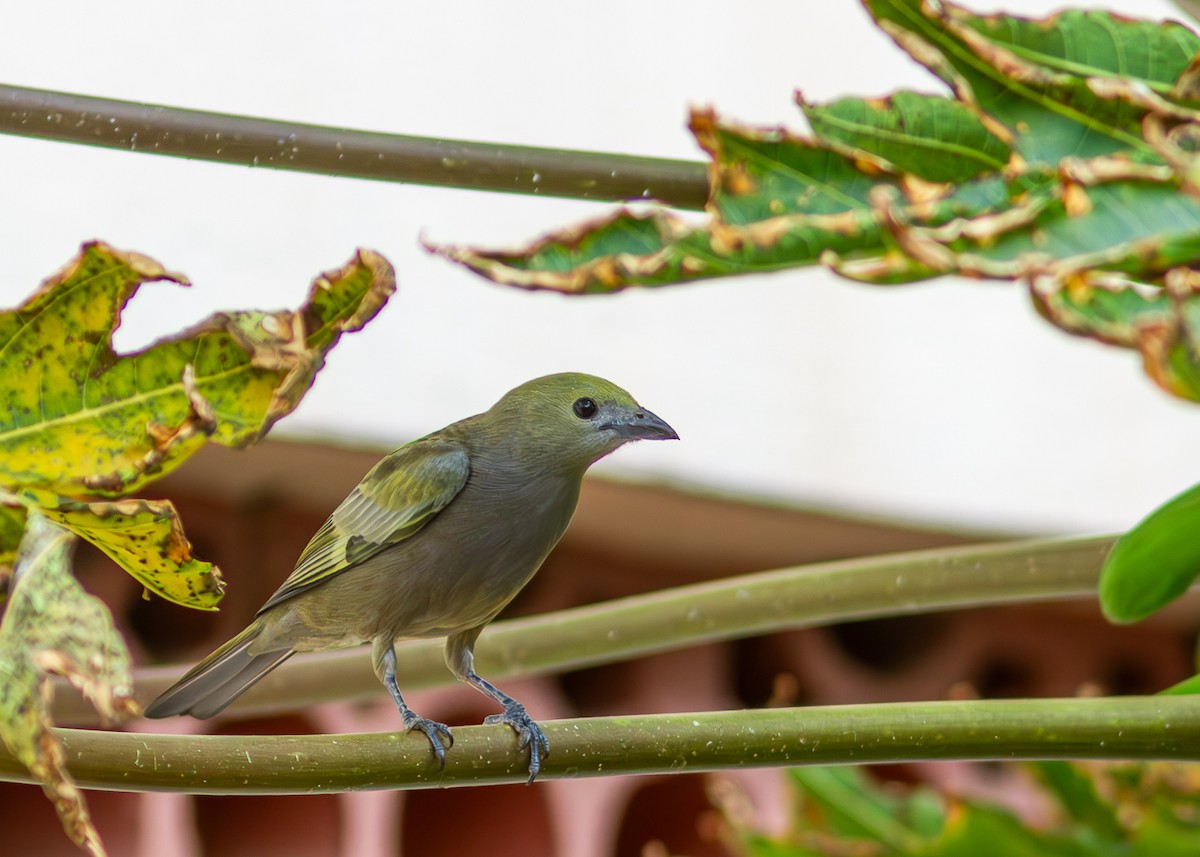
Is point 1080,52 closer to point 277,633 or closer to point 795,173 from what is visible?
point 795,173

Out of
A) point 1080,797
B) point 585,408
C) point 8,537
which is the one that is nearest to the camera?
point 8,537

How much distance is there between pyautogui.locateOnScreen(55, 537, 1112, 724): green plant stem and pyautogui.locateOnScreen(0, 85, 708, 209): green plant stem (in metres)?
0.23

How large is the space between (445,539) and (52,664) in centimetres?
36

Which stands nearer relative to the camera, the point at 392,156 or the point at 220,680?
the point at 392,156

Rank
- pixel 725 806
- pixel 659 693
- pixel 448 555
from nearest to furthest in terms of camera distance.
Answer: pixel 448 555
pixel 725 806
pixel 659 693

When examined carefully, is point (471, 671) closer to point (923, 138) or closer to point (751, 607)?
point (751, 607)

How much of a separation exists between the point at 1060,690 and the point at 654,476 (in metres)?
0.80

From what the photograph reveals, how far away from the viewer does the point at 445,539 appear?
2.41ft

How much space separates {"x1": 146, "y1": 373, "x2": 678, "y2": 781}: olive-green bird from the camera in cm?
72

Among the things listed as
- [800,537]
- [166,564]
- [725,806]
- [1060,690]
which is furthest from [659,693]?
[166,564]

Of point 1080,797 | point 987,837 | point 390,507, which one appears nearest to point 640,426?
point 390,507

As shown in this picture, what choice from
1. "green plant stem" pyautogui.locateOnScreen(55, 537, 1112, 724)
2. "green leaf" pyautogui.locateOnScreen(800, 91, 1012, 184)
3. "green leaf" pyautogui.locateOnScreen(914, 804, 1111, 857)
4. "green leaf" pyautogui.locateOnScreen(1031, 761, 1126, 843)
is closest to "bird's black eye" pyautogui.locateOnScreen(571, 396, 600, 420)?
"green plant stem" pyautogui.locateOnScreen(55, 537, 1112, 724)

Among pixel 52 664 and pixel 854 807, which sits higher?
pixel 52 664

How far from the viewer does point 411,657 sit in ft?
2.59
